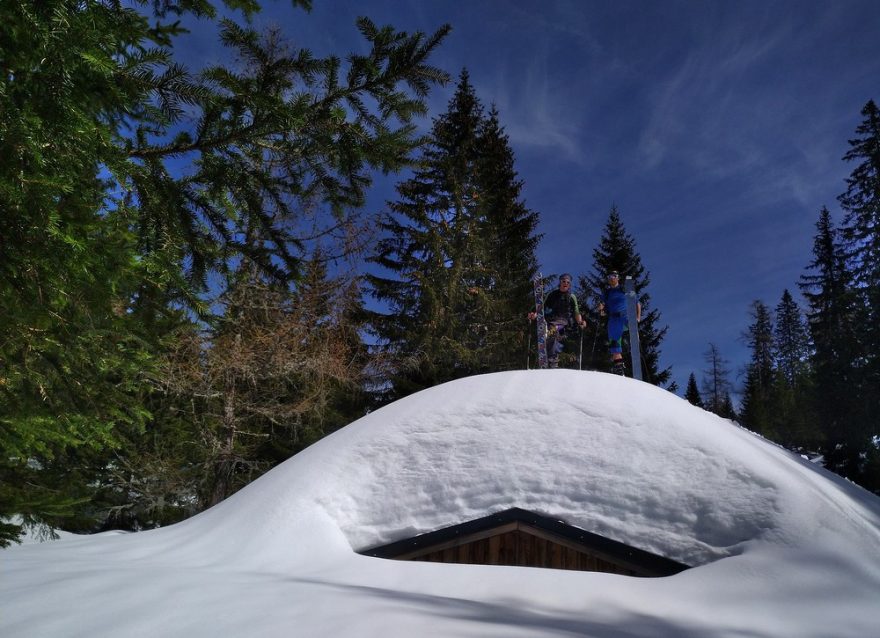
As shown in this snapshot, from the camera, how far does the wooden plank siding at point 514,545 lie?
397cm

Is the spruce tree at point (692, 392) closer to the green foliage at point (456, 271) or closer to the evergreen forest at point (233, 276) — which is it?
the evergreen forest at point (233, 276)

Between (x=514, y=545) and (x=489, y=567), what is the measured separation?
95 cm

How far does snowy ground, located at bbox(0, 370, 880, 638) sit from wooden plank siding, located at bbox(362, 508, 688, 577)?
0.10 m

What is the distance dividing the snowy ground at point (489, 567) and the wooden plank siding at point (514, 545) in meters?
0.10

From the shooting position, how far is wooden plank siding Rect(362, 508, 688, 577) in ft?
13.0

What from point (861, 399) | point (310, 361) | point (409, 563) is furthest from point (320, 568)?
point (861, 399)

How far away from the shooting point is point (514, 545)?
421cm

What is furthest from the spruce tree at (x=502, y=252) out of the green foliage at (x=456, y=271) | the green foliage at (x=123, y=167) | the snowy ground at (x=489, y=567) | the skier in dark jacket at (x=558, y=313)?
the green foliage at (x=123, y=167)

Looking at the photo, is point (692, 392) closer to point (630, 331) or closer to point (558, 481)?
point (630, 331)

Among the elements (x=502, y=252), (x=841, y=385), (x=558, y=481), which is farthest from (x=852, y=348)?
(x=558, y=481)

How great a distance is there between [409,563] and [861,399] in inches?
935

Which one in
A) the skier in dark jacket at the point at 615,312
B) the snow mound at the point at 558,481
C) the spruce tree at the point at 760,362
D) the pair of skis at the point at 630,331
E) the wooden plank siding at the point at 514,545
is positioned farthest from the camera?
the spruce tree at the point at 760,362

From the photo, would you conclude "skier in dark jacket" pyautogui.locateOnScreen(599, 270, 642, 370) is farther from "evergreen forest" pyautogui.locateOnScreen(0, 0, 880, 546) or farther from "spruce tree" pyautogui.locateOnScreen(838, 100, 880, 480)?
"spruce tree" pyautogui.locateOnScreen(838, 100, 880, 480)

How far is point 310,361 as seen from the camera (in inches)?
486
